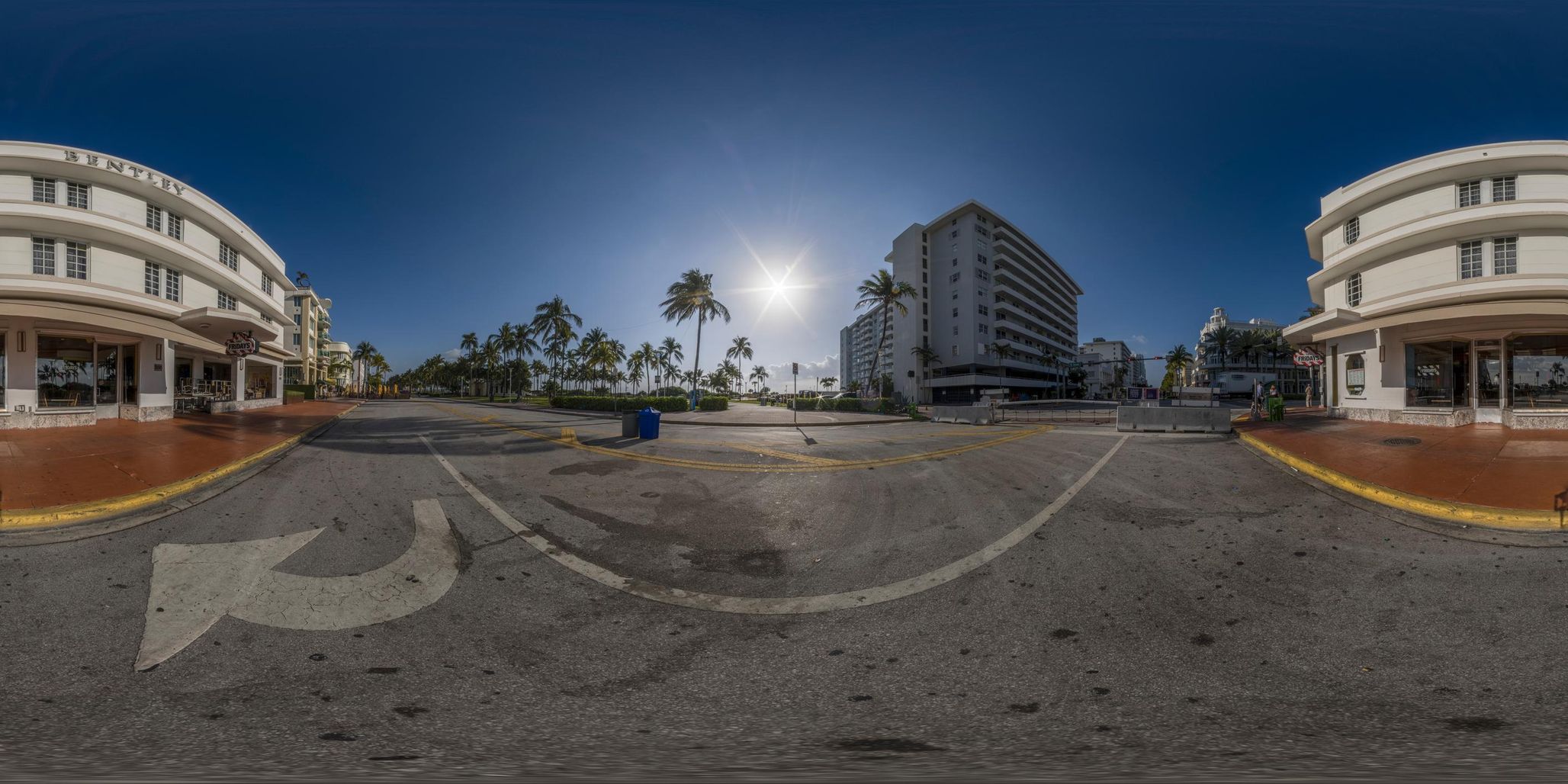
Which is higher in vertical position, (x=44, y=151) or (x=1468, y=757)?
(x=44, y=151)

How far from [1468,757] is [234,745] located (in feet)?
20.6

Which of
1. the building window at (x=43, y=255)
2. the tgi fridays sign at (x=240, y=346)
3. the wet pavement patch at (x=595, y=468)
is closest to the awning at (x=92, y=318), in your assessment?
the building window at (x=43, y=255)

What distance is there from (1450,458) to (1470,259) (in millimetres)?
15643

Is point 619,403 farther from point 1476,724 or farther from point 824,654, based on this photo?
point 1476,724

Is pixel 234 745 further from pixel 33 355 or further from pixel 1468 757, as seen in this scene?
pixel 33 355

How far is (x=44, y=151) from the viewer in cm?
1819

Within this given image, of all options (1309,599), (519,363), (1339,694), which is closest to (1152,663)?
(1339,694)

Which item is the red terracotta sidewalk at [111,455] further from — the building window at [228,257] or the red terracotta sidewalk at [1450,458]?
the red terracotta sidewalk at [1450,458]

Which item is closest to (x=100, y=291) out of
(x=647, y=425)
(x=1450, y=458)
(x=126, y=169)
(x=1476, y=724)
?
(x=126, y=169)

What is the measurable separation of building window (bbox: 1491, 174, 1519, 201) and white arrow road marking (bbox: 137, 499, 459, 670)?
31511 millimetres

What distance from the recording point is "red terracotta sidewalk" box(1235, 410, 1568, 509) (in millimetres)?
6758

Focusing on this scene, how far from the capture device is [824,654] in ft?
11.3

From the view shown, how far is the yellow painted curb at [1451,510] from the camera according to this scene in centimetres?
562

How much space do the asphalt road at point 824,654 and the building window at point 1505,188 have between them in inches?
880
